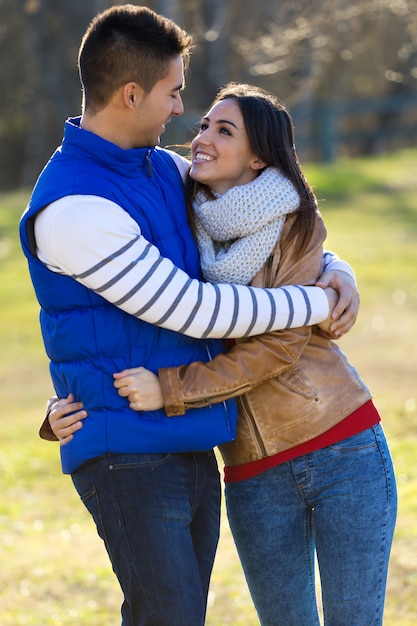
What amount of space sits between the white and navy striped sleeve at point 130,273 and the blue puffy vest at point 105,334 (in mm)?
57

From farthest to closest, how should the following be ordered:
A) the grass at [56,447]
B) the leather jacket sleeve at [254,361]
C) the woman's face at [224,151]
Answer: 1. the grass at [56,447]
2. the woman's face at [224,151]
3. the leather jacket sleeve at [254,361]

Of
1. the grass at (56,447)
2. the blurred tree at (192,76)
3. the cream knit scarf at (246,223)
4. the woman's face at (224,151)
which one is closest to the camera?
the cream knit scarf at (246,223)

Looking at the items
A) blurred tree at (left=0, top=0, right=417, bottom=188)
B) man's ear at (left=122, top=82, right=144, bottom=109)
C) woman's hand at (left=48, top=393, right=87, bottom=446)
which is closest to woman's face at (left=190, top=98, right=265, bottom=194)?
man's ear at (left=122, top=82, right=144, bottom=109)

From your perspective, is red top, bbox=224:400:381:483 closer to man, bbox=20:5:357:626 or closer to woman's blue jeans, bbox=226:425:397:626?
woman's blue jeans, bbox=226:425:397:626

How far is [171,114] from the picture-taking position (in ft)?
8.87

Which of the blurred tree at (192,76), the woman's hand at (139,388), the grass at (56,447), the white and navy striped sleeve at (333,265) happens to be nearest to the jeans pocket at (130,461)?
the woman's hand at (139,388)

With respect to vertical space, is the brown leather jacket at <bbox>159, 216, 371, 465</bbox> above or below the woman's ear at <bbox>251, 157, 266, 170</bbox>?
below

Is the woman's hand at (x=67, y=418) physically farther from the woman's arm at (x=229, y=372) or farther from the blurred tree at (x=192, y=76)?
the blurred tree at (x=192, y=76)

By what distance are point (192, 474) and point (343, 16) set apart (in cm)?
547

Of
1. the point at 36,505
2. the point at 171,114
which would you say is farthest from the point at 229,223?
the point at 36,505

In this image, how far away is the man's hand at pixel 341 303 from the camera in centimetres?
280

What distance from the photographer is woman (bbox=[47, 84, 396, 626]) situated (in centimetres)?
272

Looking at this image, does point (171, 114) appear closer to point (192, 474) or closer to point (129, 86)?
point (129, 86)

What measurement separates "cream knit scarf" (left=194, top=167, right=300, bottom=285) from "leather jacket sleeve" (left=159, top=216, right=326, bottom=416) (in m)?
0.07
